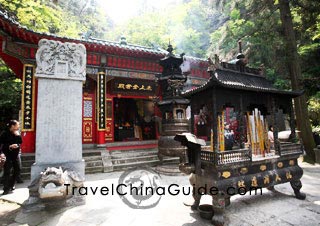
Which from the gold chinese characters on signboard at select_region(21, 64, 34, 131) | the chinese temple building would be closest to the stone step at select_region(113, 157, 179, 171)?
the chinese temple building

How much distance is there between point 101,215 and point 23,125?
5.87m

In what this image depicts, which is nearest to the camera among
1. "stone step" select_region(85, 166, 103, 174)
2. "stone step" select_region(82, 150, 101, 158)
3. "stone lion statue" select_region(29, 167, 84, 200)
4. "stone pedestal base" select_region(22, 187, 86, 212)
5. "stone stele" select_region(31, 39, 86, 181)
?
"stone lion statue" select_region(29, 167, 84, 200)

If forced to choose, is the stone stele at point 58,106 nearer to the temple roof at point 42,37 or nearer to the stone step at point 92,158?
the temple roof at point 42,37

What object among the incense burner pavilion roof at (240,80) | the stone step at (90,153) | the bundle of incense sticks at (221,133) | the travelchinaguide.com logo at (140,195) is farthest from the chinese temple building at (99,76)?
the bundle of incense sticks at (221,133)

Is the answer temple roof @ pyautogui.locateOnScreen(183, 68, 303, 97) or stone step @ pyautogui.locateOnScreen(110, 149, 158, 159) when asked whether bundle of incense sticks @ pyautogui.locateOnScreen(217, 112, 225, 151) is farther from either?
stone step @ pyautogui.locateOnScreen(110, 149, 158, 159)

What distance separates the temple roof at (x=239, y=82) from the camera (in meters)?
4.28

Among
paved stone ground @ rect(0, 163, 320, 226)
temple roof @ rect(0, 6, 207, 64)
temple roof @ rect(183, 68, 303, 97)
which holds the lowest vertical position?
paved stone ground @ rect(0, 163, 320, 226)

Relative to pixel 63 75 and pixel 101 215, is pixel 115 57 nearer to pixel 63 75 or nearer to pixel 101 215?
pixel 63 75

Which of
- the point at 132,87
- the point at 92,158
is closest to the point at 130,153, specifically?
the point at 92,158

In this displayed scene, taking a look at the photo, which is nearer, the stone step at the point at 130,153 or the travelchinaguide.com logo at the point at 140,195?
the travelchinaguide.com logo at the point at 140,195

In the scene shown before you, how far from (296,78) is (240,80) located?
239 inches

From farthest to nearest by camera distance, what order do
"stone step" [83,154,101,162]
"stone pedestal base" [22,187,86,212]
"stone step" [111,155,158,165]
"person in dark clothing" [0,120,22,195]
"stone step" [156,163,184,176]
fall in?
"stone step" [111,155,158,165]
"stone step" [83,154,101,162]
"stone step" [156,163,184,176]
"person in dark clothing" [0,120,22,195]
"stone pedestal base" [22,187,86,212]

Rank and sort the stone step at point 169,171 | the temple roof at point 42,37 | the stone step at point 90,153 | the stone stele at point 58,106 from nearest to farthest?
the stone stele at point 58,106 → the temple roof at point 42,37 → the stone step at point 169,171 → the stone step at point 90,153

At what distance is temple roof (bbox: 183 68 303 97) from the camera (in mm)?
4275
